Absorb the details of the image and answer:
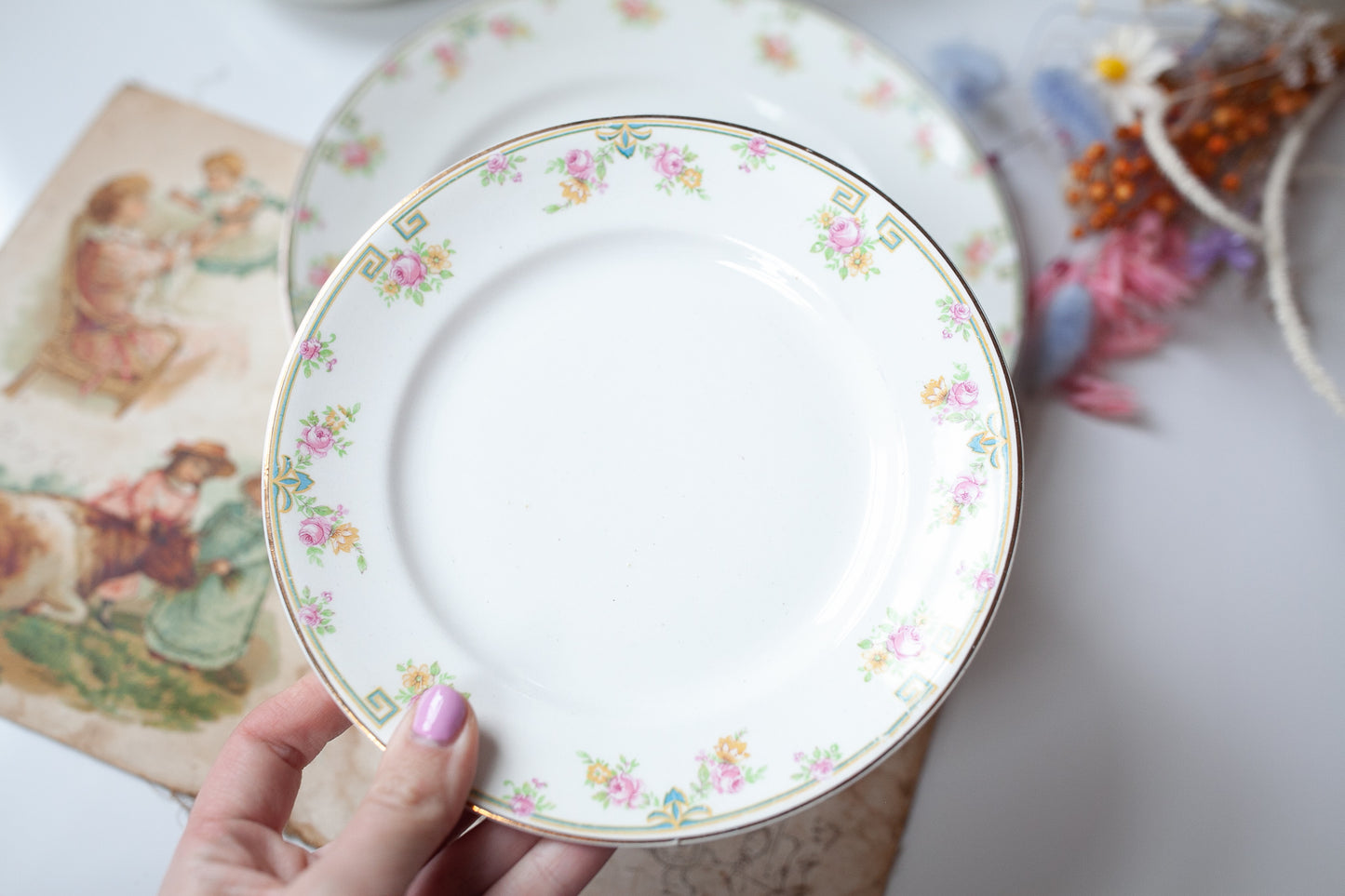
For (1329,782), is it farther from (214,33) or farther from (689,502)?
(214,33)

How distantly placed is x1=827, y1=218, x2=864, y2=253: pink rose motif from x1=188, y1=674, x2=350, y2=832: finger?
69 cm

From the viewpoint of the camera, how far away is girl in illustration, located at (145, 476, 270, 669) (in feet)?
3.13

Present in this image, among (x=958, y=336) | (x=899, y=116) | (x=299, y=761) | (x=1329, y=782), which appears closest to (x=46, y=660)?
(x=299, y=761)

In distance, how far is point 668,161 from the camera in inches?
30.2

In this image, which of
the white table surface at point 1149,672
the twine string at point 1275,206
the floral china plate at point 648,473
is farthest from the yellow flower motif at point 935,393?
the twine string at point 1275,206

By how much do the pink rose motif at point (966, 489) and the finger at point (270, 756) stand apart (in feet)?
2.15

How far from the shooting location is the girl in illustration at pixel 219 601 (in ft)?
3.13

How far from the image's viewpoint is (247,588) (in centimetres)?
97

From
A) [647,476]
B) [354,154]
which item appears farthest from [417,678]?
[354,154]

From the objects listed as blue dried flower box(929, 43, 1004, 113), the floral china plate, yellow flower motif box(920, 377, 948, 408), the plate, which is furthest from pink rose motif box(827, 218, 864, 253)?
blue dried flower box(929, 43, 1004, 113)

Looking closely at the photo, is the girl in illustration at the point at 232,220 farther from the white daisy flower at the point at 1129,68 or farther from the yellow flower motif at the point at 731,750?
the white daisy flower at the point at 1129,68

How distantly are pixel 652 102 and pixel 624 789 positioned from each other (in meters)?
0.83

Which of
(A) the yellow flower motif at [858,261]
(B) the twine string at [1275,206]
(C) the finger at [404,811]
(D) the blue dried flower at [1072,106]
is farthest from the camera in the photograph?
(D) the blue dried flower at [1072,106]

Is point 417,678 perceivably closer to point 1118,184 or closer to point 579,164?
point 579,164
